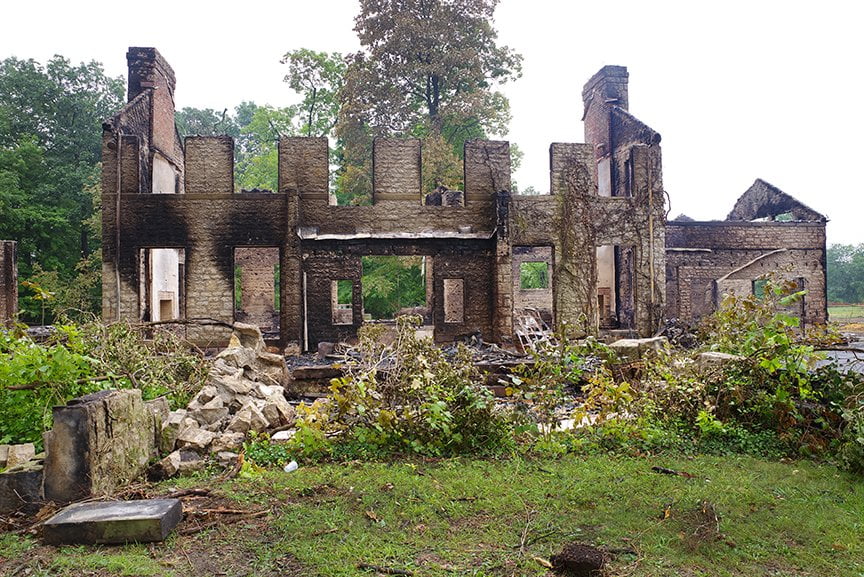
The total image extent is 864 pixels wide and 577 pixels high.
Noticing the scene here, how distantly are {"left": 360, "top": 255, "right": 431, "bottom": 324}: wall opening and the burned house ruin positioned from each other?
9750 millimetres

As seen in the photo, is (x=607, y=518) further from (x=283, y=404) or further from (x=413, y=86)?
(x=413, y=86)

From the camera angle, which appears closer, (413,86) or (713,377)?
(713,377)

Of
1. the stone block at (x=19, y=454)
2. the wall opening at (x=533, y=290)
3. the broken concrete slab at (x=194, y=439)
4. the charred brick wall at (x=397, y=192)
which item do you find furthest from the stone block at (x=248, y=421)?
the wall opening at (x=533, y=290)

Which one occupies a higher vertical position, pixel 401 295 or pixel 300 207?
pixel 300 207

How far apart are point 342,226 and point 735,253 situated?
535 inches

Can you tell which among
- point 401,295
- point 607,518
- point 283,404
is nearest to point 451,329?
point 283,404

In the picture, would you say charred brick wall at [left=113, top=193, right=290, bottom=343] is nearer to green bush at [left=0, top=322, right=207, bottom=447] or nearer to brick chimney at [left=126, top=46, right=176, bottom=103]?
brick chimney at [left=126, top=46, right=176, bottom=103]

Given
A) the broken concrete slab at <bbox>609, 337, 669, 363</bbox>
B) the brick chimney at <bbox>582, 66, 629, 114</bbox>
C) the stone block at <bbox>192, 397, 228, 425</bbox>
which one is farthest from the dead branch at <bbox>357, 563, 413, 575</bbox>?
the brick chimney at <bbox>582, 66, 629, 114</bbox>

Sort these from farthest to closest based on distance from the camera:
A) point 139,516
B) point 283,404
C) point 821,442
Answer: point 283,404
point 821,442
point 139,516

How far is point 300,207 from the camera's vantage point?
15.0 meters

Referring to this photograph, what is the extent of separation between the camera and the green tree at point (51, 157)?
2559cm

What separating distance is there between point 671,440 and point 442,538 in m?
3.29

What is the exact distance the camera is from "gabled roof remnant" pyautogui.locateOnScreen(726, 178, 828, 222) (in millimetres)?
20266

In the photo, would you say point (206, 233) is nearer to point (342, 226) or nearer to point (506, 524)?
point (342, 226)
